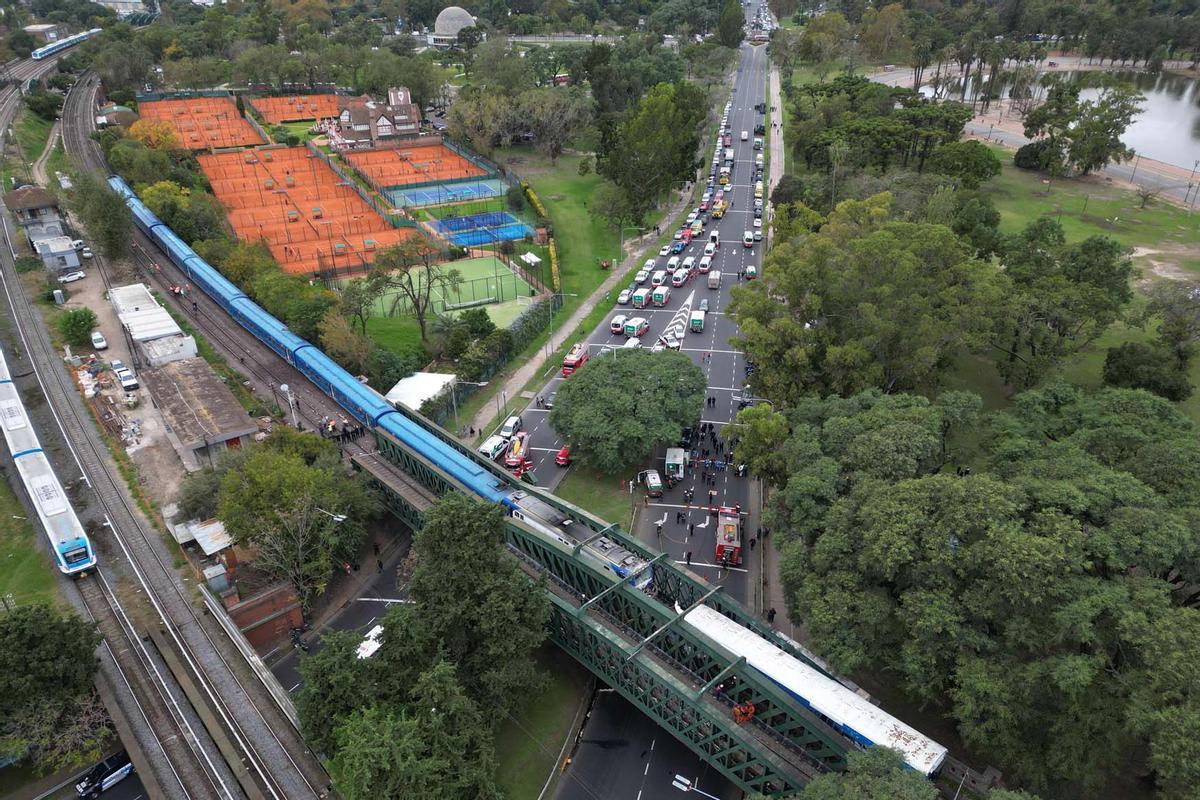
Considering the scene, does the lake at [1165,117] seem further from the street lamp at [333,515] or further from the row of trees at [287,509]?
the street lamp at [333,515]

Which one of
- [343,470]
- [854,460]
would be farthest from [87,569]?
[854,460]

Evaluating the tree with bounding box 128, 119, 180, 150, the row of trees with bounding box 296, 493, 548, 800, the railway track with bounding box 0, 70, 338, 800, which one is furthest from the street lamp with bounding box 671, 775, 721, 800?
the tree with bounding box 128, 119, 180, 150

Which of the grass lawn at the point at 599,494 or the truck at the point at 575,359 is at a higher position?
the truck at the point at 575,359

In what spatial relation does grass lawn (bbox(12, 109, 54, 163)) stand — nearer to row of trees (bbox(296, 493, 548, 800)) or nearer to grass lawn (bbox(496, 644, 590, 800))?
row of trees (bbox(296, 493, 548, 800))

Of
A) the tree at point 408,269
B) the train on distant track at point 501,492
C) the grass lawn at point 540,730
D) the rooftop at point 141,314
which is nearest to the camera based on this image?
the train on distant track at point 501,492

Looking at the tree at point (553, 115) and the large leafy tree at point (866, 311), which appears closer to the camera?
the large leafy tree at point (866, 311)

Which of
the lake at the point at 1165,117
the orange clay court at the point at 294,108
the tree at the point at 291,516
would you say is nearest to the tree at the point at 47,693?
the tree at the point at 291,516

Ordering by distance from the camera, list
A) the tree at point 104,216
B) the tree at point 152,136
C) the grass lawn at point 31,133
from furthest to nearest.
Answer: the grass lawn at point 31,133 < the tree at point 152,136 < the tree at point 104,216
